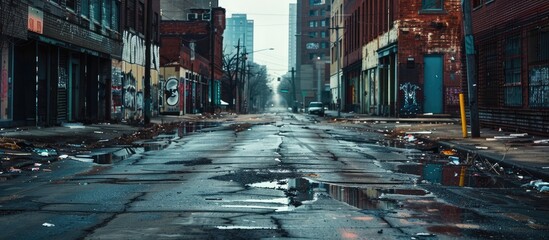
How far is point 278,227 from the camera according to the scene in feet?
23.9

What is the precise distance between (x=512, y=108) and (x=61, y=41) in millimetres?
17780

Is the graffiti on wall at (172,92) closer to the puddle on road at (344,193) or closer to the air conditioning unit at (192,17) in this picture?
the air conditioning unit at (192,17)

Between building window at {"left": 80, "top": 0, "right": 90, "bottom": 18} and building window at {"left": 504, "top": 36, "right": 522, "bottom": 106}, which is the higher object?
building window at {"left": 80, "top": 0, "right": 90, "bottom": 18}

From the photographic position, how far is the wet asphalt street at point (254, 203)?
7.13 meters

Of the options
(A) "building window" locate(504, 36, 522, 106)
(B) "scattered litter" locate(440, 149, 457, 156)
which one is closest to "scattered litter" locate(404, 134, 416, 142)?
(A) "building window" locate(504, 36, 522, 106)

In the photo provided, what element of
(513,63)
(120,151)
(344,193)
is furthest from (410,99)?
(344,193)

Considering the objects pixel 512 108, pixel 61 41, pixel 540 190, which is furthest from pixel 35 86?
pixel 540 190

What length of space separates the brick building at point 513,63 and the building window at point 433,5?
55.1 ft

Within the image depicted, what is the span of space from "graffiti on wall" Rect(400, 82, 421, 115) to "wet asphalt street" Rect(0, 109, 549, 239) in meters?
32.9

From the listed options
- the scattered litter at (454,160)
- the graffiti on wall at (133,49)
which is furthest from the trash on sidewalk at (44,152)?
the graffiti on wall at (133,49)

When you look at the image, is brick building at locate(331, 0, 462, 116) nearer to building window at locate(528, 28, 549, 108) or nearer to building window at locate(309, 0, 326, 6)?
building window at locate(528, 28, 549, 108)

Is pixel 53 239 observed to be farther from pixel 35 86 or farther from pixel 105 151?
pixel 35 86

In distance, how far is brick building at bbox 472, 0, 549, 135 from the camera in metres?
21.8

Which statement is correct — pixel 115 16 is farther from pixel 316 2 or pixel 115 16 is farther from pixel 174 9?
pixel 316 2
